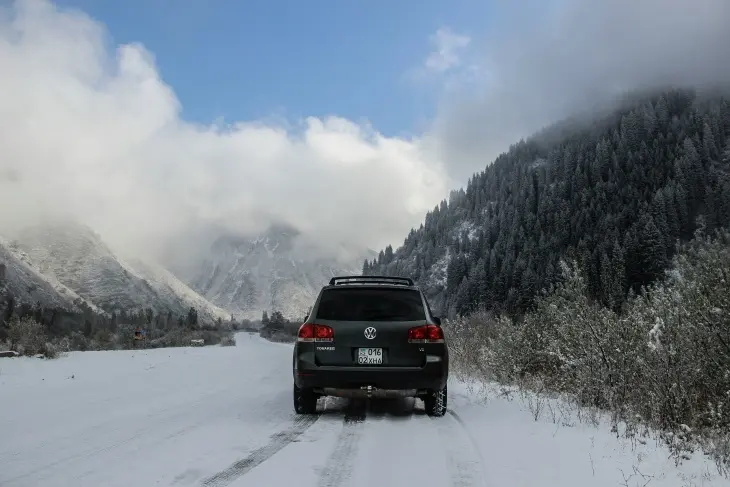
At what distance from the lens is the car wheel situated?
7.61 meters

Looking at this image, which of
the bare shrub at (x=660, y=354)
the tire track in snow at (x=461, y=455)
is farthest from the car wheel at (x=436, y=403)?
the bare shrub at (x=660, y=354)

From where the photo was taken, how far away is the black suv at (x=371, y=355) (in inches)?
285

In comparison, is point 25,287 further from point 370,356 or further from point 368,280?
point 370,356

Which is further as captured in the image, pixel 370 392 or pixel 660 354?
pixel 370 392

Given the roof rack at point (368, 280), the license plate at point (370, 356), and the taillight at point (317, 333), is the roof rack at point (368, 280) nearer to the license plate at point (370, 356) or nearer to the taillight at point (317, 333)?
the taillight at point (317, 333)

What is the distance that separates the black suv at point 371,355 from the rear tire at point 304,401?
0.01 metres

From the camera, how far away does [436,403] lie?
301 inches

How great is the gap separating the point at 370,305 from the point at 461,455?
9.04 ft

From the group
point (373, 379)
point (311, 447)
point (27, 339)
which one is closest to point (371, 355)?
point (373, 379)

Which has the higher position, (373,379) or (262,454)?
(373,379)

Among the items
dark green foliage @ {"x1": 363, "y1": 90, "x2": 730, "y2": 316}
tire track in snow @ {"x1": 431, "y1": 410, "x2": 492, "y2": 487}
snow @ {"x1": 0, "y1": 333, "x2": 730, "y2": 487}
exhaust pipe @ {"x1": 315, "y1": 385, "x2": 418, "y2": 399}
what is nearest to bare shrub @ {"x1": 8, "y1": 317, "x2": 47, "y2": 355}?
snow @ {"x1": 0, "y1": 333, "x2": 730, "y2": 487}

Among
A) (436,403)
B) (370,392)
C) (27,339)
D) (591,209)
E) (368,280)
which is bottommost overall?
(436,403)

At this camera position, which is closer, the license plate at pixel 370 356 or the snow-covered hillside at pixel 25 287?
the license plate at pixel 370 356

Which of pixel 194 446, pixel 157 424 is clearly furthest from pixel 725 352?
pixel 157 424
